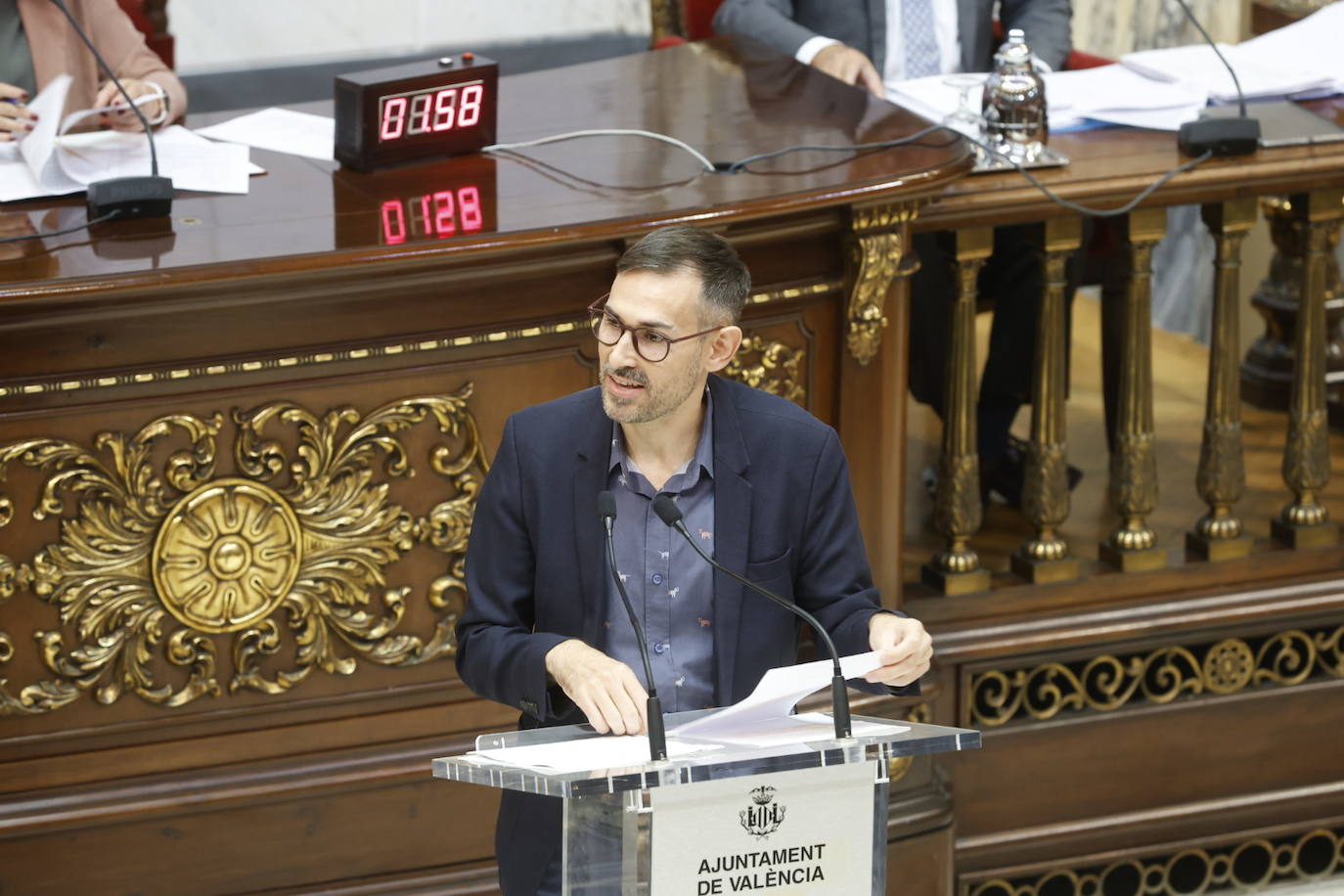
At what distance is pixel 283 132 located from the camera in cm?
295

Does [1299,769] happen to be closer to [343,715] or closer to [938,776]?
[938,776]

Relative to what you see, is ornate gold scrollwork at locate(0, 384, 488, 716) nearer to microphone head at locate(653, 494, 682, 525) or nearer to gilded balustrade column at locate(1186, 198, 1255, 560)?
microphone head at locate(653, 494, 682, 525)

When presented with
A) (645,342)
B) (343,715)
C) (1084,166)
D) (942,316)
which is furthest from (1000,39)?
(645,342)

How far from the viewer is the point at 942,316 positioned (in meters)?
3.37

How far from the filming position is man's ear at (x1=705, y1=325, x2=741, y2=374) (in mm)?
1898

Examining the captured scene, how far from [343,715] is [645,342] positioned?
105cm

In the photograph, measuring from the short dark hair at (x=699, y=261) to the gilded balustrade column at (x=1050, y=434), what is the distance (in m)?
1.16

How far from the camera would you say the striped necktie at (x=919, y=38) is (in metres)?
3.67

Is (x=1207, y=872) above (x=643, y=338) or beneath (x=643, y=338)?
beneath

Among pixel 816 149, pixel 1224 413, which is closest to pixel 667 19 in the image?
pixel 816 149

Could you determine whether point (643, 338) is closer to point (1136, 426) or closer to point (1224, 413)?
point (1136, 426)

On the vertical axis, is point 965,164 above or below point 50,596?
above

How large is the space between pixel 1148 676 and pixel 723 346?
1511 mm

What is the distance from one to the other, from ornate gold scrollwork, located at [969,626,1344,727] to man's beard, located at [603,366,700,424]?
1331mm
